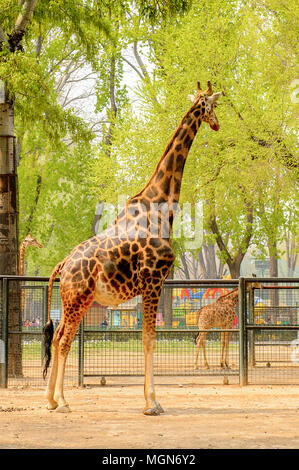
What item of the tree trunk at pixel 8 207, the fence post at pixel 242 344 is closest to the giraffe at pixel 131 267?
the fence post at pixel 242 344

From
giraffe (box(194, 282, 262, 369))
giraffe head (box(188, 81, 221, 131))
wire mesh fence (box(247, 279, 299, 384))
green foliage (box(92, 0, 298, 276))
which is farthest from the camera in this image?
green foliage (box(92, 0, 298, 276))

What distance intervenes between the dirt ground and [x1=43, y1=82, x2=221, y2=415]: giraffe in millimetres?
479

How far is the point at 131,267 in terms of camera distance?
7703 mm

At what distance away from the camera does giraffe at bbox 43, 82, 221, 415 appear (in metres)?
7.62

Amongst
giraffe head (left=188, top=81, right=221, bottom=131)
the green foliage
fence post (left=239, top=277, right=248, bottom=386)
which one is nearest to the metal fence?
fence post (left=239, top=277, right=248, bottom=386)

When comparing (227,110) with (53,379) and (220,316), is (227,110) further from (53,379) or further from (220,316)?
(53,379)

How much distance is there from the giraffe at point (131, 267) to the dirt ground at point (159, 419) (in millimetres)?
479

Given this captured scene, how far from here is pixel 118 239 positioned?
306 inches

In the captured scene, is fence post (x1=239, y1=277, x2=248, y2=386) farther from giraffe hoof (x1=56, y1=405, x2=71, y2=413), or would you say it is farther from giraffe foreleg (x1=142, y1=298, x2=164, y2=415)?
giraffe hoof (x1=56, y1=405, x2=71, y2=413)

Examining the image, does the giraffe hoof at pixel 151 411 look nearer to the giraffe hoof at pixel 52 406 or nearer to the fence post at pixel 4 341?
the giraffe hoof at pixel 52 406

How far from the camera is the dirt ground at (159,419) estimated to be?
5754mm

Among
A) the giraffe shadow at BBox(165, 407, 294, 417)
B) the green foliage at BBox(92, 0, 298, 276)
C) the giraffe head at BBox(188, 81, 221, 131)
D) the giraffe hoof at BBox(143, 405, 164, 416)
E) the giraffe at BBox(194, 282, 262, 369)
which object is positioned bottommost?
the giraffe shadow at BBox(165, 407, 294, 417)
